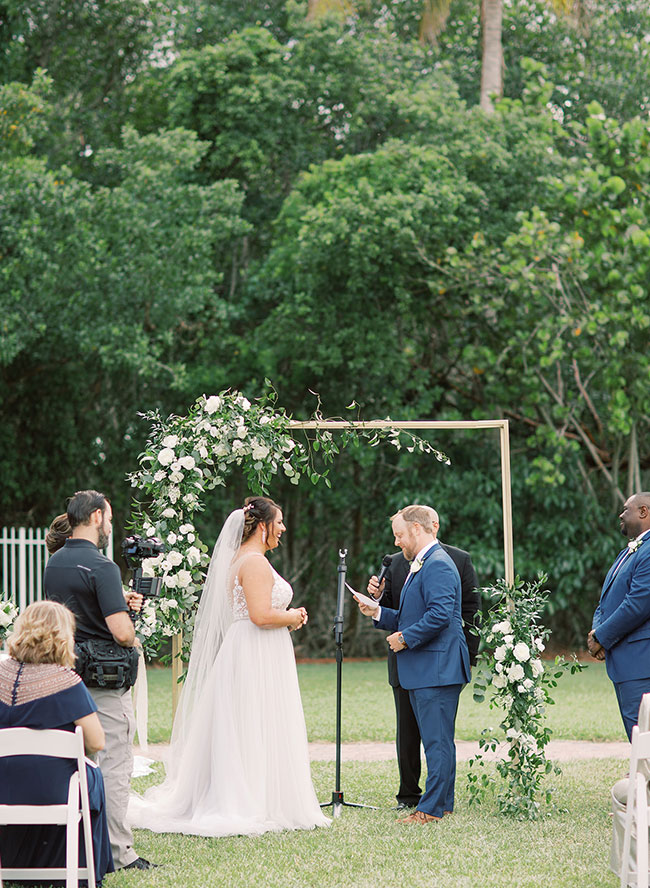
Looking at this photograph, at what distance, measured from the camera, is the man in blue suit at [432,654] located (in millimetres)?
6625

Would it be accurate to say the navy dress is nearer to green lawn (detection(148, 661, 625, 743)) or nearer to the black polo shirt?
the black polo shirt

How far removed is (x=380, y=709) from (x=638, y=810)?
772 cm

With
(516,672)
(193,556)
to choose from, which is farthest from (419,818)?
(193,556)

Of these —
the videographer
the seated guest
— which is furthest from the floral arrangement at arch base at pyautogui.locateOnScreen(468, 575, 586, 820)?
the seated guest

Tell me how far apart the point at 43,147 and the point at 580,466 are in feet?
32.7

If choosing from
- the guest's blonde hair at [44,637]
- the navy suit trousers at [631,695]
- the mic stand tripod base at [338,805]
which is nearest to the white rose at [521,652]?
the navy suit trousers at [631,695]

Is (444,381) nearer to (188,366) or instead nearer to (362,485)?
(362,485)

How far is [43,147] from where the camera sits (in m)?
17.4

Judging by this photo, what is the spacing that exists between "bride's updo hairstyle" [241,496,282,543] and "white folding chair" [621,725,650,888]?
264cm

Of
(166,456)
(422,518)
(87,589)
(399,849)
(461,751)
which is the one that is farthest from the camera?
(461,751)

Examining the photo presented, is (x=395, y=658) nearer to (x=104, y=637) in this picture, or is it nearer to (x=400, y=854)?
(x=400, y=854)

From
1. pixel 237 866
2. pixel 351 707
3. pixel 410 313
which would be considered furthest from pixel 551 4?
pixel 237 866

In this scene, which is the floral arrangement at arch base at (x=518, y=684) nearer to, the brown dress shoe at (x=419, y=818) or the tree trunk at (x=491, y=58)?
the brown dress shoe at (x=419, y=818)

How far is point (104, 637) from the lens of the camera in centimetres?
564
